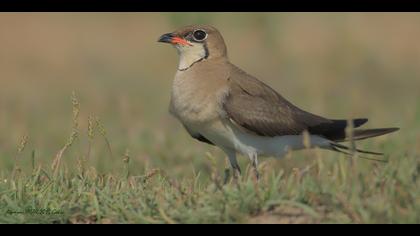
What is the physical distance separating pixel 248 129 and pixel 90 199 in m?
1.87

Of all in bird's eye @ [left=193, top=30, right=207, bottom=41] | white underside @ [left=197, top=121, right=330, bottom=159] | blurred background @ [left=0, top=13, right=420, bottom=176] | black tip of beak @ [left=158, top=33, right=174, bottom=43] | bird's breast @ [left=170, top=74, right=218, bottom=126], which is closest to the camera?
bird's breast @ [left=170, top=74, right=218, bottom=126]

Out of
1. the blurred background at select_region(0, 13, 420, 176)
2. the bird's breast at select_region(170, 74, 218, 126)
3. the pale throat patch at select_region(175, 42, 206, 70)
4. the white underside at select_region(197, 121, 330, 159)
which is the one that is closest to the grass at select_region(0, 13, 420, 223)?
the blurred background at select_region(0, 13, 420, 176)

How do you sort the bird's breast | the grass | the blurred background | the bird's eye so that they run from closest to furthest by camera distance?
the grass → the bird's breast → the bird's eye → the blurred background

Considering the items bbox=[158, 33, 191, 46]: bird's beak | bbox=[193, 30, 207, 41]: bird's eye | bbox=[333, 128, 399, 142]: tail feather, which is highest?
bbox=[193, 30, 207, 41]: bird's eye

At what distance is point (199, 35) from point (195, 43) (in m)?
0.09

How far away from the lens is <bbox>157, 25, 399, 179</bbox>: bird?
630cm

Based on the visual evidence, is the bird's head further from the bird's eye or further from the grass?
the grass

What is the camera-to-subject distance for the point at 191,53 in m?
6.81

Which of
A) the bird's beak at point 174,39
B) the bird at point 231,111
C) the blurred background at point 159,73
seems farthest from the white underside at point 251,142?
the blurred background at point 159,73

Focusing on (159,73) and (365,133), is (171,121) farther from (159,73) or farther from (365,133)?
Result: (365,133)

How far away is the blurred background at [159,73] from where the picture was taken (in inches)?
368

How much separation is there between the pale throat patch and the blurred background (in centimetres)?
109

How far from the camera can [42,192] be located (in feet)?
16.8

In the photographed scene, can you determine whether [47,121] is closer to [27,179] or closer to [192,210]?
[27,179]
